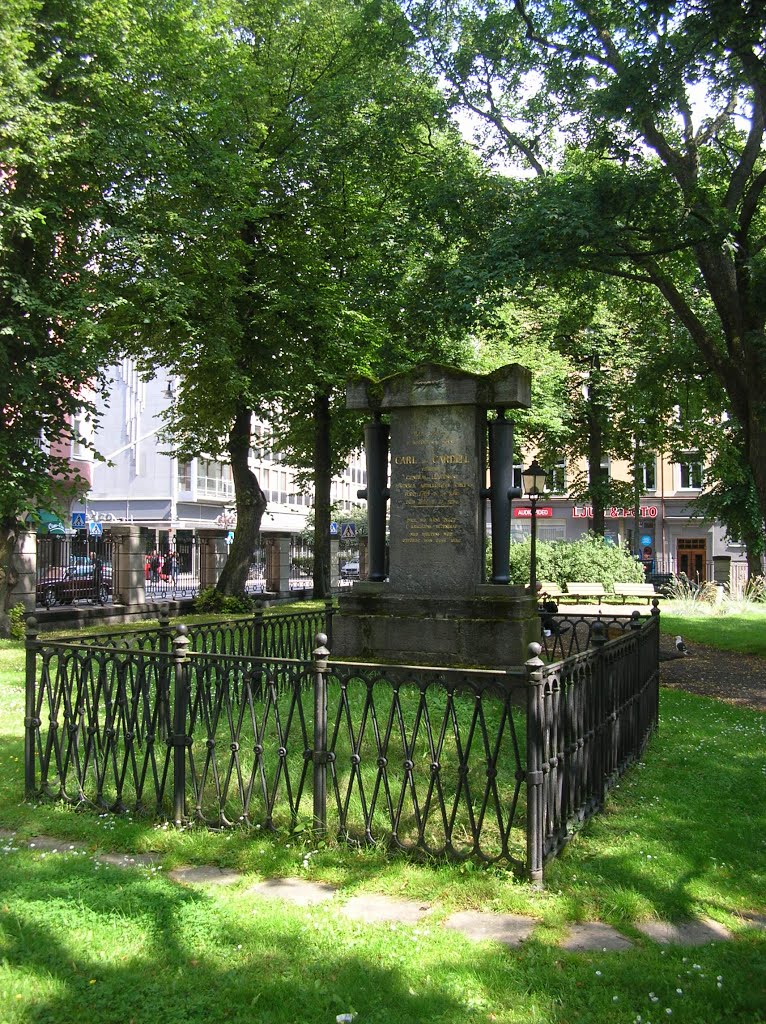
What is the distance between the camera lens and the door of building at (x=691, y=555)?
53.8 m

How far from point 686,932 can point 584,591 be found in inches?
854

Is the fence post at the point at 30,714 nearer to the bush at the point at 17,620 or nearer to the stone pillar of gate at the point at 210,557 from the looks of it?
the bush at the point at 17,620

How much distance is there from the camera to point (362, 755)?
22.4 ft

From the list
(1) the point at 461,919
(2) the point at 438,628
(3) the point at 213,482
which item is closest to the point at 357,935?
(1) the point at 461,919

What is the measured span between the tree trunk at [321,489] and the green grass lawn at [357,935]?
21.4 metres

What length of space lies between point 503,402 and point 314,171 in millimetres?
15433

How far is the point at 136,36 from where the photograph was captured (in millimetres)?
18109

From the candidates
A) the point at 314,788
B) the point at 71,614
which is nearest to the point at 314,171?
the point at 71,614

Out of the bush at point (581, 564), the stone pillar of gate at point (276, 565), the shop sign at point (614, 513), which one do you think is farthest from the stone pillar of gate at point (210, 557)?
the shop sign at point (614, 513)

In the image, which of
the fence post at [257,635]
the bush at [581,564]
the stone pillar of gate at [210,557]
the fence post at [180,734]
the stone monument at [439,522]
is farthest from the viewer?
the bush at [581,564]

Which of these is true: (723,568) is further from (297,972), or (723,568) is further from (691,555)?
(297,972)

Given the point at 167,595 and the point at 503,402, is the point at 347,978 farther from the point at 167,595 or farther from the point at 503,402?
the point at 167,595

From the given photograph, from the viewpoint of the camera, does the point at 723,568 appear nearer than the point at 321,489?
No

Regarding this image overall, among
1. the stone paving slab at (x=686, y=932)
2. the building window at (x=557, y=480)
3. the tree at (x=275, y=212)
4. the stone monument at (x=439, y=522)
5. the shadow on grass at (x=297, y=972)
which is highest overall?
the tree at (x=275, y=212)
